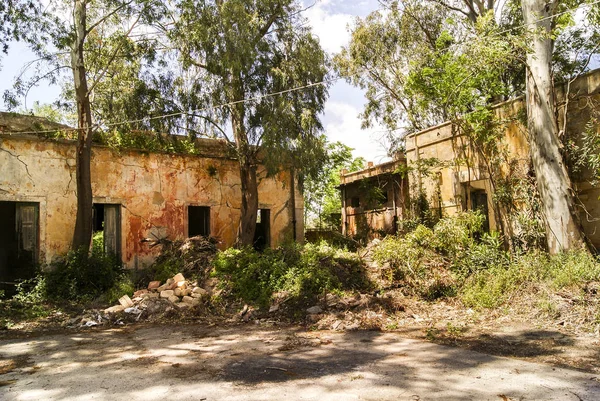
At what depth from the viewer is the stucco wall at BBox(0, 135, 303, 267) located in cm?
1027

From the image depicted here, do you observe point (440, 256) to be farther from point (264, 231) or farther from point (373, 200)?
point (373, 200)

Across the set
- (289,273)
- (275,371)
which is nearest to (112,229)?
(289,273)

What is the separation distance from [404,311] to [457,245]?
235cm

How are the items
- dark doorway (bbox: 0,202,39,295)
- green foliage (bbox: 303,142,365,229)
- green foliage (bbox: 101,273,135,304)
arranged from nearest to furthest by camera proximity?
green foliage (bbox: 101,273,135,304)
dark doorway (bbox: 0,202,39,295)
green foliage (bbox: 303,142,365,229)

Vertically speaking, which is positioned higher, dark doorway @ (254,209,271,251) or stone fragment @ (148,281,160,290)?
dark doorway @ (254,209,271,251)

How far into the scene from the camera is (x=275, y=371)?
463 centimetres

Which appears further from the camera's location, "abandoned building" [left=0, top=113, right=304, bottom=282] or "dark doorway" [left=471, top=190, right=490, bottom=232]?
"dark doorway" [left=471, top=190, right=490, bottom=232]

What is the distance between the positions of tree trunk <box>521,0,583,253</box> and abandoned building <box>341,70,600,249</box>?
0.41m

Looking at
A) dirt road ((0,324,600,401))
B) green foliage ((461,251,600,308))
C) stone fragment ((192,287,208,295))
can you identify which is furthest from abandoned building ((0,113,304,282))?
green foliage ((461,251,600,308))

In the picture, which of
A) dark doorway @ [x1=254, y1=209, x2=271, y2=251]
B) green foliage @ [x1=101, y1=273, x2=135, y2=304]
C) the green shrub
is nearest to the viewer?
the green shrub

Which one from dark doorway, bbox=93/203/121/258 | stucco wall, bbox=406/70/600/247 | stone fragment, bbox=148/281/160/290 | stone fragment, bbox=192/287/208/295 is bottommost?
stone fragment, bbox=192/287/208/295

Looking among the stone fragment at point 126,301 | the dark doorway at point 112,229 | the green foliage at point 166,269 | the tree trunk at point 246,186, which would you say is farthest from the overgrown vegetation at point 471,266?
the dark doorway at point 112,229

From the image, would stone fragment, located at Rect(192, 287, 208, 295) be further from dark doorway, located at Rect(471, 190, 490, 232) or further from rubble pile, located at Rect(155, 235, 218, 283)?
dark doorway, located at Rect(471, 190, 490, 232)

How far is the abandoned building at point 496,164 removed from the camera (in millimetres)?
8258
